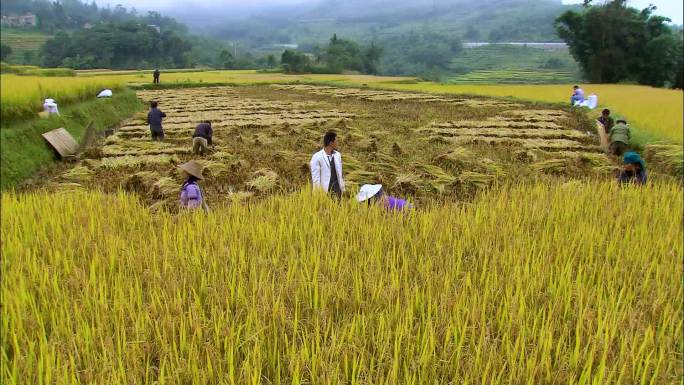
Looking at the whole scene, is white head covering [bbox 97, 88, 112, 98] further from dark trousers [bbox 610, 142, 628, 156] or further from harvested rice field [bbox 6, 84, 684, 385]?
dark trousers [bbox 610, 142, 628, 156]

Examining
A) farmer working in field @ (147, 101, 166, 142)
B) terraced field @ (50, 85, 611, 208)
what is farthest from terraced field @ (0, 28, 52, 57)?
farmer working in field @ (147, 101, 166, 142)

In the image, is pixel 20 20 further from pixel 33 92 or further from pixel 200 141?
pixel 200 141

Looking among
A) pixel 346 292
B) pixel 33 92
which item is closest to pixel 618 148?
pixel 346 292

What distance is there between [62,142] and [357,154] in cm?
557

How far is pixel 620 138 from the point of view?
873cm

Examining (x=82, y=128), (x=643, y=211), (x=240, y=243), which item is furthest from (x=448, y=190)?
(x=82, y=128)

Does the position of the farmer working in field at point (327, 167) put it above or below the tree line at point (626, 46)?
below

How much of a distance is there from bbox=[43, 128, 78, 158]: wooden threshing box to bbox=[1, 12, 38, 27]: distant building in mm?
1905

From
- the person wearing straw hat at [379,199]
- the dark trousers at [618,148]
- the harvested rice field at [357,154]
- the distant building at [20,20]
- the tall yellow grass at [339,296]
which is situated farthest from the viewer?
the dark trousers at [618,148]

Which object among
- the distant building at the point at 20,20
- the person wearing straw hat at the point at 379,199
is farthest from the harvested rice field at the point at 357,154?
the distant building at the point at 20,20

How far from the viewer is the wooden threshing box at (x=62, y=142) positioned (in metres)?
8.33

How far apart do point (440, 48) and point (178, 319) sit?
302 ft

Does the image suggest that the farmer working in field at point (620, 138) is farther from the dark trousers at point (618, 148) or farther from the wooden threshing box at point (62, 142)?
the wooden threshing box at point (62, 142)

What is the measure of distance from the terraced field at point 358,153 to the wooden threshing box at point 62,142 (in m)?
0.51
